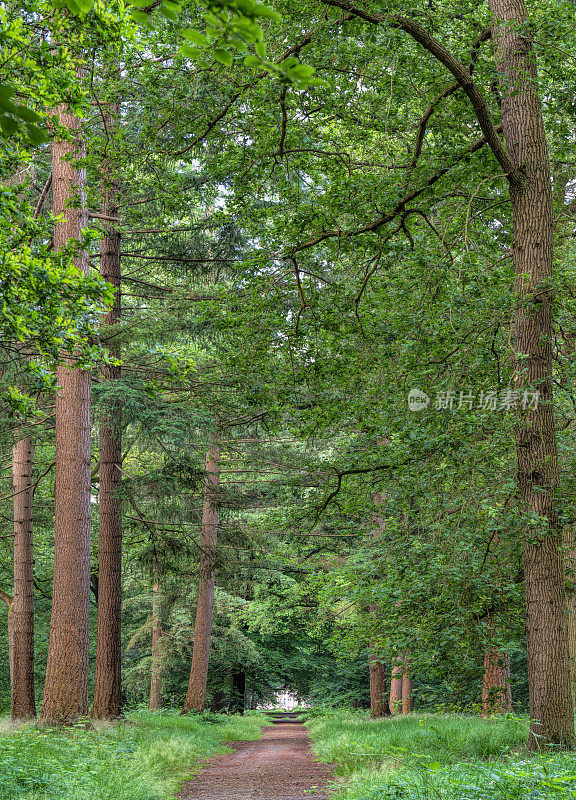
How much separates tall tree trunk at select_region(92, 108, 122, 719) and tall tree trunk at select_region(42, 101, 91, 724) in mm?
1092

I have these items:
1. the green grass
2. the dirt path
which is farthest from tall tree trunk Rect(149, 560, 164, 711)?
the green grass

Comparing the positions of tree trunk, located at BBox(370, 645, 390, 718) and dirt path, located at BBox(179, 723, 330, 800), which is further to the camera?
tree trunk, located at BBox(370, 645, 390, 718)

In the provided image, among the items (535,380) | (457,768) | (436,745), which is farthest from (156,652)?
(535,380)

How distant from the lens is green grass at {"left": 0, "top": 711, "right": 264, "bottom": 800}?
4957 millimetres

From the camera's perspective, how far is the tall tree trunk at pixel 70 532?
334 inches

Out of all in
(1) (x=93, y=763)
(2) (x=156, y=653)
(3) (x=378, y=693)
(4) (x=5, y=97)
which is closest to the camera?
(4) (x=5, y=97)

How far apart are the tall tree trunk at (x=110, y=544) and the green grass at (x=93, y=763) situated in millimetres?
733

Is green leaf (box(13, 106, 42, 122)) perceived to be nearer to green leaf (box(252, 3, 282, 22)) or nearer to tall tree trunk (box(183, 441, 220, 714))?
green leaf (box(252, 3, 282, 22))

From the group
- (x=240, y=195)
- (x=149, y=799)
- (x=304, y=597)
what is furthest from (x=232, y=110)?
Result: (x=304, y=597)

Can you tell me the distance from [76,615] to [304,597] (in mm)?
13696

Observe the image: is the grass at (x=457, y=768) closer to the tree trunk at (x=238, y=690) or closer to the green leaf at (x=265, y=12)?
the green leaf at (x=265, y=12)

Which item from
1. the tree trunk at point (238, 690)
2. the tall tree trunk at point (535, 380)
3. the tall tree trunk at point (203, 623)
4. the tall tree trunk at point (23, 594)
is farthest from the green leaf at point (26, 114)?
the tree trunk at point (238, 690)

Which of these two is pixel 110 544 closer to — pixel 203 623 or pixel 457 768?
pixel 203 623

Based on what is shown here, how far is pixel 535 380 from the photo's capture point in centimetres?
597
